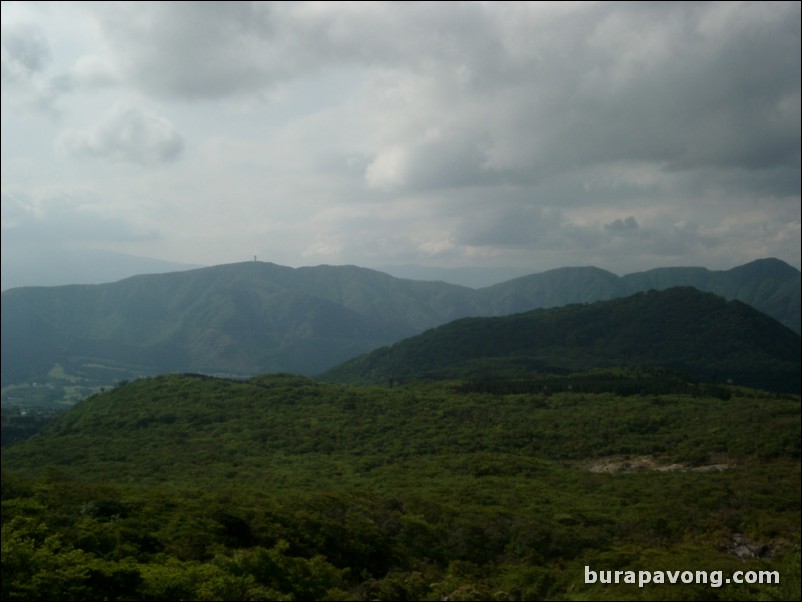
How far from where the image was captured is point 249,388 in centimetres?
11462

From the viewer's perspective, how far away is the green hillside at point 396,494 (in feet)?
76.5

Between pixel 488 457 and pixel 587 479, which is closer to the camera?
pixel 587 479

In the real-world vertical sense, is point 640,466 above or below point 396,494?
below

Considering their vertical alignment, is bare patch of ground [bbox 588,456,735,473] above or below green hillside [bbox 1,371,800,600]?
below

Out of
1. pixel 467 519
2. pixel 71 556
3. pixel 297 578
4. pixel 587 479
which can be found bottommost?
pixel 587 479

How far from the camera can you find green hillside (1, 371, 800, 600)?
23.3 metres

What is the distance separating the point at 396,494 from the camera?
156 feet

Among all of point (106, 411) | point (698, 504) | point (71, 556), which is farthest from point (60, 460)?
point (698, 504)

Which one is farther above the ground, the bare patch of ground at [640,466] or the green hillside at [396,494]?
the green hillside at [396,494]

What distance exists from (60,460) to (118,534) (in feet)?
203

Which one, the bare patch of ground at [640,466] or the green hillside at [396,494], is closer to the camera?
the green hillside at [396,494]

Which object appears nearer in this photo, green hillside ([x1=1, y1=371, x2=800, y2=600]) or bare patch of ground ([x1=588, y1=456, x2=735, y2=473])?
green hillside ([x1=1, y1=371, x2=800, y2=600])

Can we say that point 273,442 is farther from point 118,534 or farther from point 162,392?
point 118,534

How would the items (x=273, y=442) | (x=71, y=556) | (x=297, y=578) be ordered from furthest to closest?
Result: (x=273, y=442), (x=297, y=578), (x=71, y=556)
